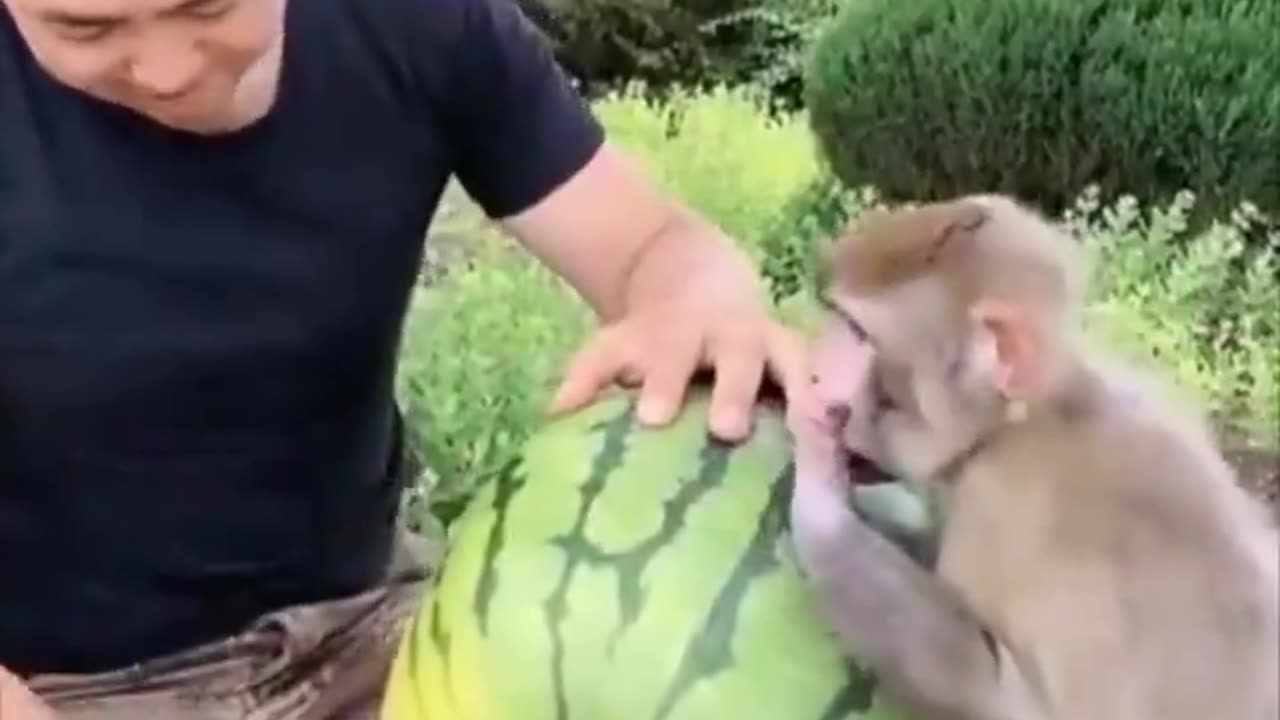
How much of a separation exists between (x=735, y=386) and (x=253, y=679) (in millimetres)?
412

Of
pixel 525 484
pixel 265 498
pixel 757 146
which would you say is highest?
pixel 525 484

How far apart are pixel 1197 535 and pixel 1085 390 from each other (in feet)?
0.32

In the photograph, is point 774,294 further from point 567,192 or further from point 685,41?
point 567,192

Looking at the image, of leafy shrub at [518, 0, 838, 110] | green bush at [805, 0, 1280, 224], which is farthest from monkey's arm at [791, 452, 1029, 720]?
leafy shrub at [518, 0, 838, 110]

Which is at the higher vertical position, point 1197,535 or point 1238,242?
point 1197,535

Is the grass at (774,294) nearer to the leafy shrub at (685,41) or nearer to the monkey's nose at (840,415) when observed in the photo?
the leafy shrub at (685,41)

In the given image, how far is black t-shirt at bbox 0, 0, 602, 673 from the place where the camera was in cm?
150

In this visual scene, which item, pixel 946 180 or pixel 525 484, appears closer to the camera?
pixel 525 484

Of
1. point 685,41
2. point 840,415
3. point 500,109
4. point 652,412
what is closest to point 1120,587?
point 840,415

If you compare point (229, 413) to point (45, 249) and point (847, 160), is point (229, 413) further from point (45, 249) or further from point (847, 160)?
point (847, 160)

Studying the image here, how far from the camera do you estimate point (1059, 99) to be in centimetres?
321

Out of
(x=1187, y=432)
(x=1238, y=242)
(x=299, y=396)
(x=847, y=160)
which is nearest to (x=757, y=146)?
(x=847, y=160)

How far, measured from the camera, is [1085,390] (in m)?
1.27

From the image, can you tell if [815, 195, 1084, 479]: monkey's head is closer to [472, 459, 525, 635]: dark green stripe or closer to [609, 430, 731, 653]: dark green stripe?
[609, 430, 731, 653]: dark green stripe
